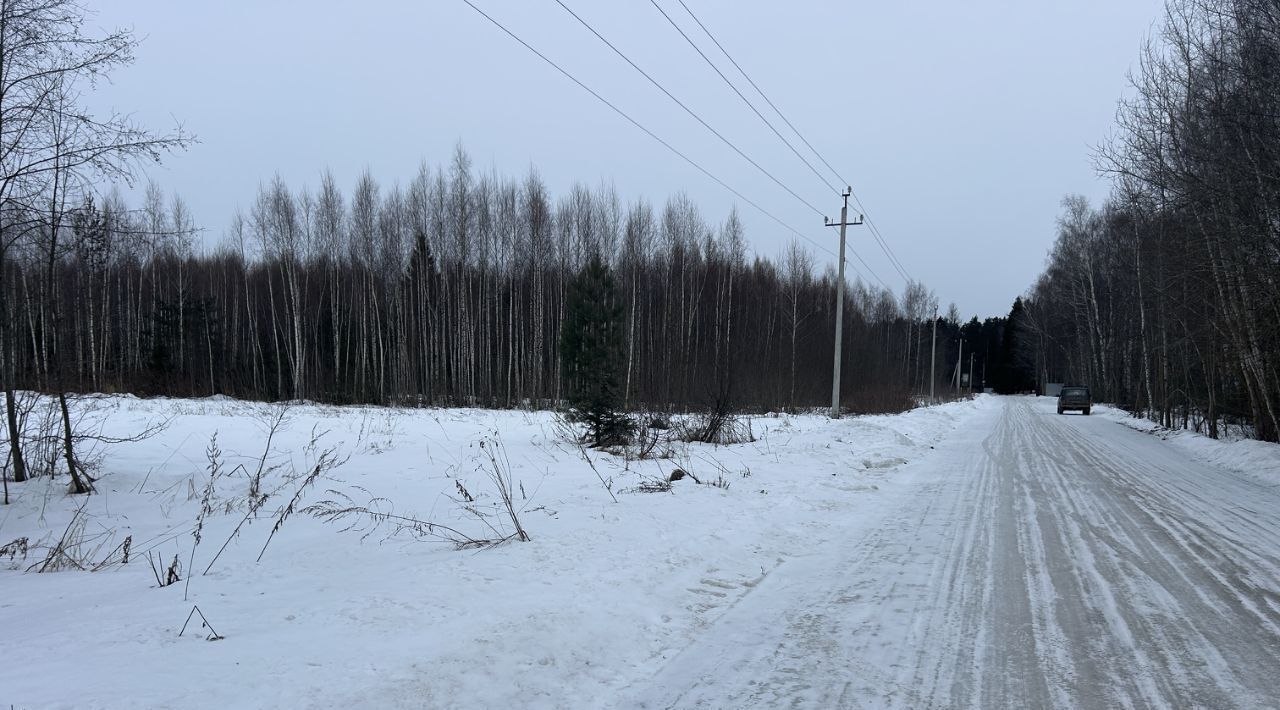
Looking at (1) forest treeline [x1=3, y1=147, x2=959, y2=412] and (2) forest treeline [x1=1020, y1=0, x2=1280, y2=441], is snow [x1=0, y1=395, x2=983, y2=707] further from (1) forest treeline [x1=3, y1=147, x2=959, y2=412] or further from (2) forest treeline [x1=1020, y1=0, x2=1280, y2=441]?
(1) forest treeline [x1=3, y1=147, x2=959, y2=412]

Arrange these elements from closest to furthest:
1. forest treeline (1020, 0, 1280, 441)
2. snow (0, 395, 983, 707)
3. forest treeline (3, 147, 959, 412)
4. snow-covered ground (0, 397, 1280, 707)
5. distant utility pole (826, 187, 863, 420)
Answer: snow (0, 395, 983, 707)
snow-covered ground (0, 397, 1280, 707)
forest treeline (1020, 0, 1280, 441)
distant utility pole (826, 187, 863, 420)
forest treeline (3, 147, 959, 412)

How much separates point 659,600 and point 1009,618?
8.25 ft

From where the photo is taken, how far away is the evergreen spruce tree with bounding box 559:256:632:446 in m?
13.7

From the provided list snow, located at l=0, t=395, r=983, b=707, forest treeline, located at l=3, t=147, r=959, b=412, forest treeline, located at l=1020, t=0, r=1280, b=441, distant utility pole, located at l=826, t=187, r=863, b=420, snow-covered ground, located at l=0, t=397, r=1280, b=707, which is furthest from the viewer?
forest treeline, located at l=3, t=147, r=959, b=412

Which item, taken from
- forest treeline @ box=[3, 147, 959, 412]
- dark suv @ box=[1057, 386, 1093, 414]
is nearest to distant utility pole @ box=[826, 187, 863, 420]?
forest treeline @ box=[3, 147, 959, 412]

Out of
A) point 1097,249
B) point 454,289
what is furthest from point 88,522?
point 1097,249

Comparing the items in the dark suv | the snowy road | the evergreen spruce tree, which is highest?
the evergreen spruce tree

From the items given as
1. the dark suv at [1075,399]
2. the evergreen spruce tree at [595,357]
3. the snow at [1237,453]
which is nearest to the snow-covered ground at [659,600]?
the evergreen spruce tree at [595,357]

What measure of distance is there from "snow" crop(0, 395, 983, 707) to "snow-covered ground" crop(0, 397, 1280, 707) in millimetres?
25

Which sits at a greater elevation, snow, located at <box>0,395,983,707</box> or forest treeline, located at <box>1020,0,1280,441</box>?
forest treeline, located at <box>1020,0,1280,441</box>

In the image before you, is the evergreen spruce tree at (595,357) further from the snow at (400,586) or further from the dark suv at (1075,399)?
the dark suv at (1075,399)

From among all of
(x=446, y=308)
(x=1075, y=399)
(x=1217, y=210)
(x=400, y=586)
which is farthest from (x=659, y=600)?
(x=1075, y=399)

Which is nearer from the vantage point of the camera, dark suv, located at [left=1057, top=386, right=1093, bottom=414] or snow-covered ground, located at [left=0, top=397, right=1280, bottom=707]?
snow-covered ground, located at [left=0, top=397, right=1280, bottom=707]

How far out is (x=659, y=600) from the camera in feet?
15.7
